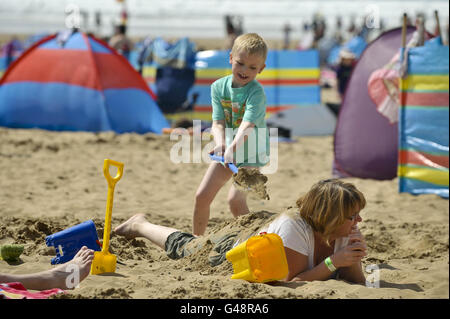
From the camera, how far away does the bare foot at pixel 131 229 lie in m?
3.94

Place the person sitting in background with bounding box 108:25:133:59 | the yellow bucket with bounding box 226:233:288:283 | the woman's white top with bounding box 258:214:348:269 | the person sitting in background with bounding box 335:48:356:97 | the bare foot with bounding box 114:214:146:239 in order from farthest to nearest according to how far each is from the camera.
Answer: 1. the person sitting in background with bounding box 108:25:133:59
2. the person sitting in background with bounding box 335:48:356:97
3. the bare foot with bounding box 114:214:146:239
4. the woman's white top with bounding box 258:214:348:269
5. the yellow bucket with bounding box 226:233:288:283

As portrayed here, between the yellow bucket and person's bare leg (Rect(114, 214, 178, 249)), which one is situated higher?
the yellow bucket

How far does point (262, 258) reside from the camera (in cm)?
285

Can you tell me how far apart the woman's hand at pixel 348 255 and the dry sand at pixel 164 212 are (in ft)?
0.36

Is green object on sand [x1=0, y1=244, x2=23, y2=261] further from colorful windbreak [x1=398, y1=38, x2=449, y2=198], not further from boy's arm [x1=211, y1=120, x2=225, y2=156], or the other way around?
colorful windbreak [x1=398, y1=38, x2=449, y2=198]

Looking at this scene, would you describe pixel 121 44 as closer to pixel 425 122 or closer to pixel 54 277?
pixel 425 122

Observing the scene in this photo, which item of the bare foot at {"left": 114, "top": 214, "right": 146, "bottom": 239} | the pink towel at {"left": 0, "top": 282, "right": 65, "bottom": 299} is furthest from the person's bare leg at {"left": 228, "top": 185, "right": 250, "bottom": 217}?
the pink towel at {"left": 0, "top": 282, "right": 65, "bottom": 299}

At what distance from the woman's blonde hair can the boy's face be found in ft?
3.59

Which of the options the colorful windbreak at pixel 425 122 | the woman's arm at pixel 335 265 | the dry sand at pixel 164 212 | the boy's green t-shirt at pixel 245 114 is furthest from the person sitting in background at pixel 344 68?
the woman's arm at pixel 335 265

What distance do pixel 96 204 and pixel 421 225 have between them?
8.42ft

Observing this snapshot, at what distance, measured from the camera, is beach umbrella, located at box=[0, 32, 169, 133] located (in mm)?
9164

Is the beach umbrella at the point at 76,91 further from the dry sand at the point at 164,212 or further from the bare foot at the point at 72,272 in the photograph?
the bare foot at the point at 72,272

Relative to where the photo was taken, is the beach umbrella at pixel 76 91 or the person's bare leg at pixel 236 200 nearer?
the person's bare leg at pixel 236 200

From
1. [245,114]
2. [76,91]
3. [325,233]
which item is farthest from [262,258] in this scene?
[76,91]
